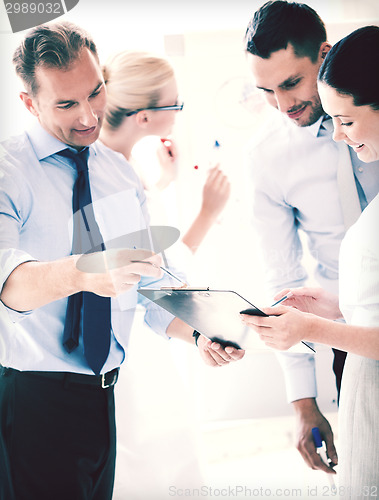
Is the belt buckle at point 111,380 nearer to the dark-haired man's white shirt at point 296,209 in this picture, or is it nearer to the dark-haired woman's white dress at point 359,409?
the dark-haired man's white shirt at point 296,209

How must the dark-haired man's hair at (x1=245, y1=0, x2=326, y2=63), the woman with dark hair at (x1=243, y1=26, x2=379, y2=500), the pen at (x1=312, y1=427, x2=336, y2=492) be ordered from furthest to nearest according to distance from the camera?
1. the pen at (x1=312, y1=427, x2=336, y2=492)
2. the dark-haired man's hair at (x1=245, y1=0, x2=326, y2=63)
3. the woman with dark hair at (x1=243, y1=26, x2=379, y2=500)

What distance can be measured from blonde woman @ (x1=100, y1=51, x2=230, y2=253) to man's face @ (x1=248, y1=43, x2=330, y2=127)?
260 mm

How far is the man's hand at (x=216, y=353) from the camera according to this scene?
150cm

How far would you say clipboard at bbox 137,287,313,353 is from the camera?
4.05 ft

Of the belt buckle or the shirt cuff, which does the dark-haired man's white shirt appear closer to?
the shirt cuff

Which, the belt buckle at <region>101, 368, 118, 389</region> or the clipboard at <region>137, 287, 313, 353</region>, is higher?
the clipboard at <region>137, 287, 313, 353</region>

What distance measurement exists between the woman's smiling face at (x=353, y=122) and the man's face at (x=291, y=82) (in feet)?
0.21

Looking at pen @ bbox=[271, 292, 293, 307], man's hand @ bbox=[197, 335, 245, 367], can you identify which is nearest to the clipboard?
man's hand @ bbox=[197, 335, 245, 367]

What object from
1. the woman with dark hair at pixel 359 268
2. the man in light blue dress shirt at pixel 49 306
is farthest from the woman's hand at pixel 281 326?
the man in light blue dress shirt at pixel 49 306

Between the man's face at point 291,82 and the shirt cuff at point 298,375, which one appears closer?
the man's face at point 291,82

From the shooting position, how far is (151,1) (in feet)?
5.26

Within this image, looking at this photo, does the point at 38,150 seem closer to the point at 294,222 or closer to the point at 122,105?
the point at 122,105

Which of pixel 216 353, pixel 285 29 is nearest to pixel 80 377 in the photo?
pixel 216 353

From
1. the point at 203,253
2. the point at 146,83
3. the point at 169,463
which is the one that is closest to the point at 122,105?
the point at 146,83
